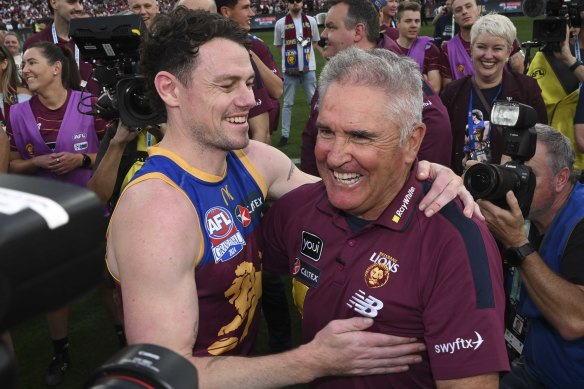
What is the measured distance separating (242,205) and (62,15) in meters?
4.19

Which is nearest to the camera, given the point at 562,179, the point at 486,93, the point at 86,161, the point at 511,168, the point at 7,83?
the point at 511,168

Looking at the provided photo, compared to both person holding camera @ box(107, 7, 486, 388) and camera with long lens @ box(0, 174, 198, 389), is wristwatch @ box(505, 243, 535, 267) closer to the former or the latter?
person holding camera @ box(107, 7, 486, 388)

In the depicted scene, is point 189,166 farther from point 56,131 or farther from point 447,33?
point 447,33

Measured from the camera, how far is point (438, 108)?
11.1 ft

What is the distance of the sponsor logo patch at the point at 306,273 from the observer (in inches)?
80.8

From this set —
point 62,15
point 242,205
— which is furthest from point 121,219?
point 62,15

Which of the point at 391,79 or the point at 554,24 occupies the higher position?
the point at 391,79

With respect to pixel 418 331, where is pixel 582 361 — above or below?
below

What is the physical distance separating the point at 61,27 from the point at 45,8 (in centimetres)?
3369

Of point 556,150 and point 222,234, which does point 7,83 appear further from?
point 556,150

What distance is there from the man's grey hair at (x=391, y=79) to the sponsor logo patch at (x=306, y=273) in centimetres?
55

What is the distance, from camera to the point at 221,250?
6.66 ft

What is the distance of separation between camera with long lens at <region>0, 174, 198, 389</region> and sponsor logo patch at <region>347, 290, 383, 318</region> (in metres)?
1.18

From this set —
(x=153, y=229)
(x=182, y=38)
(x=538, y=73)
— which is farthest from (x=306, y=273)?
(x=538, y=73)
